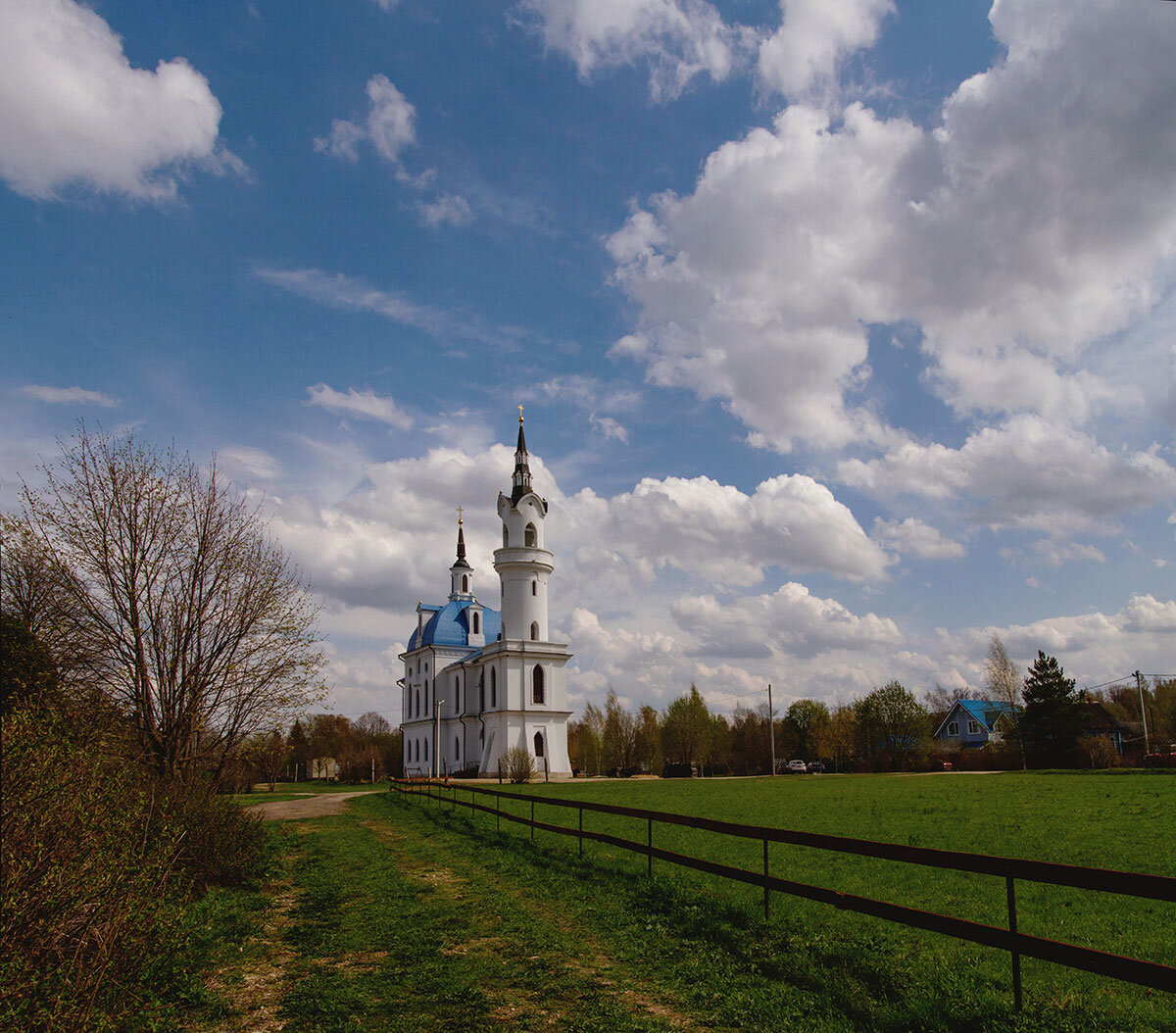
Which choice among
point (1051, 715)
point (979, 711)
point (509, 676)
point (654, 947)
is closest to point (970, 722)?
point (979, 711)

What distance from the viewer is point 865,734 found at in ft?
234

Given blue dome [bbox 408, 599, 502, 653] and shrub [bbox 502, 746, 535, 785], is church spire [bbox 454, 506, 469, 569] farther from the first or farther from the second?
shrub [bbox 502, 746, 535, 785]

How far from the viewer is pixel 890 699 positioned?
6975 centimetres

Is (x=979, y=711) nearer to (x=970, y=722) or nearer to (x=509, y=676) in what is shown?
(x=970, y=722)

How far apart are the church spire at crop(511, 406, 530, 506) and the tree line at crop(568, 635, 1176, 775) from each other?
27.3 m

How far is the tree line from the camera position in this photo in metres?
56.3

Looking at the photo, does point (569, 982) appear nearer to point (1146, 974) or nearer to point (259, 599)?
point (1146, 974)

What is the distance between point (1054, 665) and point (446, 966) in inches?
2405

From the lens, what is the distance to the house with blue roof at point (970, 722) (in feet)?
268

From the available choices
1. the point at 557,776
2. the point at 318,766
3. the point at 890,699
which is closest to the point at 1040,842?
the point at 557,776

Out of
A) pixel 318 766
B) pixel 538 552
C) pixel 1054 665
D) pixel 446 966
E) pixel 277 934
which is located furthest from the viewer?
pixel 318 766

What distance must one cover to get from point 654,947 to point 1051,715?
58223mm

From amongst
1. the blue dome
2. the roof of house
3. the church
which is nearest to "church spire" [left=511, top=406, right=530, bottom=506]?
the church

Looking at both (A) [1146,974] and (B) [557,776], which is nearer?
(A) [1146,974]
